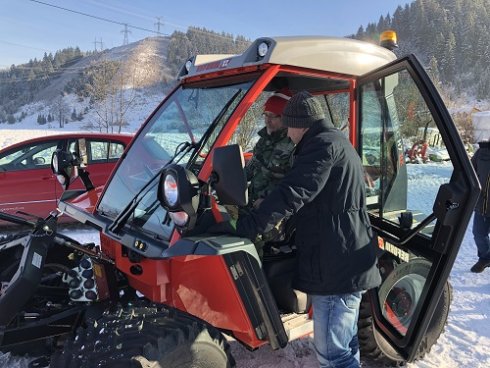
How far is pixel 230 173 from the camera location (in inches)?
77.5

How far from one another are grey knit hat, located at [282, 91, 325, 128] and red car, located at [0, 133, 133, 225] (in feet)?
16.9

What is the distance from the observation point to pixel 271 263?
2754 millimetres

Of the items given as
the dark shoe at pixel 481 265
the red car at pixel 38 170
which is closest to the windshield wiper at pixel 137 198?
the red car at pixel 38 170

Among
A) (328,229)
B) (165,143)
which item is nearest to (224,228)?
(328,229)

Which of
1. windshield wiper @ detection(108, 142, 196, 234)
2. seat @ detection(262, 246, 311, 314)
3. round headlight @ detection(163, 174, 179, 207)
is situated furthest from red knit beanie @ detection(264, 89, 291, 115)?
round headlight @ detection(163, 174, 179, 207)

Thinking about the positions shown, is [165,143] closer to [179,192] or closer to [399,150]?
[179,192]

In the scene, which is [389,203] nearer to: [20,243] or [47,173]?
[20,243]

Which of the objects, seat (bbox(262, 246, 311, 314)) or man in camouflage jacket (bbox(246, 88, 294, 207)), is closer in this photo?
seat (bbox(262, 246, 311, 314))

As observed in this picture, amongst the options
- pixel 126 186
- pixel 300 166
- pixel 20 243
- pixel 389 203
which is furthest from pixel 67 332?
pixel 389 203

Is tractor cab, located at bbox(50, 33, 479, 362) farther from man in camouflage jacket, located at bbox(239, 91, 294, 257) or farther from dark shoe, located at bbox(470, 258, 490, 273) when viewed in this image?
dark shoe, located at bbox(470, 258, 490, 273)

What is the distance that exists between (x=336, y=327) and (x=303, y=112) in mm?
1179

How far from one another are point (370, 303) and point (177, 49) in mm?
88572

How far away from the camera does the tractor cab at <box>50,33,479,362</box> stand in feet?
7.48

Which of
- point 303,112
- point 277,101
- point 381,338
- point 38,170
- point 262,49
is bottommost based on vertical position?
point 381,338
